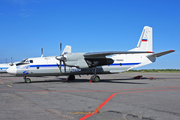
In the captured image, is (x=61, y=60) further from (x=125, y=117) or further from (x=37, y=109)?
(x=125, y=117)

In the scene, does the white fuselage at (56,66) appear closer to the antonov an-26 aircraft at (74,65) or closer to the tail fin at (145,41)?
the antonov an-26 aircraft at (74,65)

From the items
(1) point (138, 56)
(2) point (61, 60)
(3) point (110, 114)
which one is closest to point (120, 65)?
(1) point (138, 56)

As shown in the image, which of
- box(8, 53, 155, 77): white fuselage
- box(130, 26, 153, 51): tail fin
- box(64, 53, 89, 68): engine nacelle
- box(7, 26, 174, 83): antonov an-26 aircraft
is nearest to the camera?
box(7, 26, 174, 83): antonov an-26 aircraft

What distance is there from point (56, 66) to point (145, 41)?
50.5ft

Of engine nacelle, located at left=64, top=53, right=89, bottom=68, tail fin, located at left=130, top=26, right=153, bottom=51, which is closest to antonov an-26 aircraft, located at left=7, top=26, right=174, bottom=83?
engine nacelle, located at left=64, top=53, right=89, bottom=68

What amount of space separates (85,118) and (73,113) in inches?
36.6

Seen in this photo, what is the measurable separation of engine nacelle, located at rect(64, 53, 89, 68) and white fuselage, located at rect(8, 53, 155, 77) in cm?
142

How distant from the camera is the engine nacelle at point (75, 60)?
860 inches

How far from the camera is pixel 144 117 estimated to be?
21.8 ft

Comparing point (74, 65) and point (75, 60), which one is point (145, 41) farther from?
point (74, 65)

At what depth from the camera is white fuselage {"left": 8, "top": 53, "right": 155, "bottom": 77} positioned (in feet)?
70.7

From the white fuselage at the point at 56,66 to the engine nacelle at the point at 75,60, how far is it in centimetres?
142

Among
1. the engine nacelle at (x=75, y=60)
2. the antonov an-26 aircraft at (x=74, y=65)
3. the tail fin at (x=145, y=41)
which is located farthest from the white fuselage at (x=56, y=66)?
the tail fin at (x=145, y=41)

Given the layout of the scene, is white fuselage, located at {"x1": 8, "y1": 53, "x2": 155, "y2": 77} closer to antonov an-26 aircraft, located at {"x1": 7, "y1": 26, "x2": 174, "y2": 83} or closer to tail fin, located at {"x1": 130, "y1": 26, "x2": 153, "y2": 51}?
antonov an-26 aircraft, located at {"x1": 7, "y1": 26, "x2": 174, "y2": 83}
